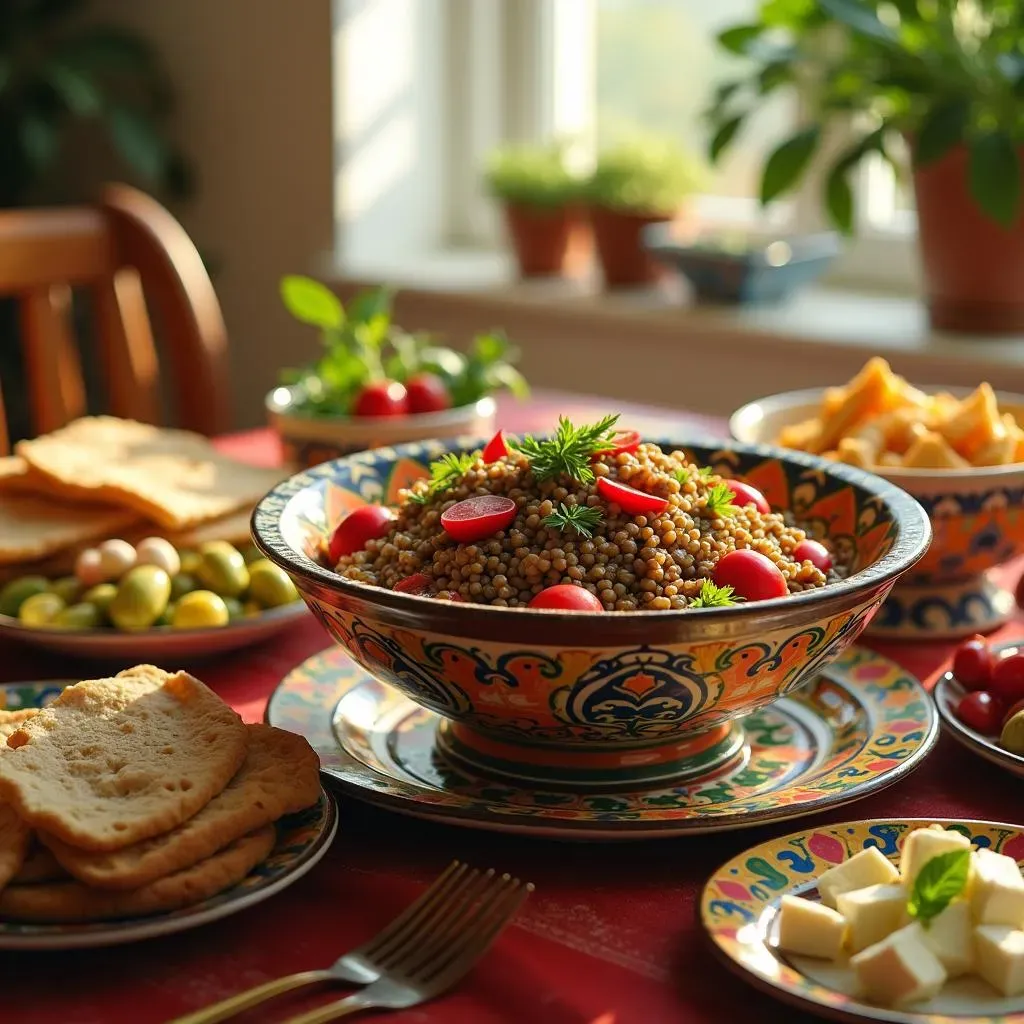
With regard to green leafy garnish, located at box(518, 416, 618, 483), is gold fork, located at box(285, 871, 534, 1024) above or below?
below

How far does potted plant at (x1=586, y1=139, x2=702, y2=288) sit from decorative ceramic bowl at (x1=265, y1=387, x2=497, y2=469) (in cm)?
135

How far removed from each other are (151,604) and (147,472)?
32 centimetres

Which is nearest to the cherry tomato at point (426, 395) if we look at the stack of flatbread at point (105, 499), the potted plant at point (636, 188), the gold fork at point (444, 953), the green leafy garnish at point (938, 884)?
the stack of flatbread at point (105, 499)

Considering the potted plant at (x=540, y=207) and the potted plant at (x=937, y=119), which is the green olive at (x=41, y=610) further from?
the potted plant at (x=540, y=207)

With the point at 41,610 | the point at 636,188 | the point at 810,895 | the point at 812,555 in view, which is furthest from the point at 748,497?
the point at 636,188

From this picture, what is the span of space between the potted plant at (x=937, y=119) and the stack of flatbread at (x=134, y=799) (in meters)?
1.59

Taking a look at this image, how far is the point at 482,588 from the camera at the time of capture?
0.84m

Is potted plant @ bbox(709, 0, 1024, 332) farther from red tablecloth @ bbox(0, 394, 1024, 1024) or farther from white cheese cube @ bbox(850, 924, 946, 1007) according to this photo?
white cheese cube @ bbox(850, 924, 946, 1007)

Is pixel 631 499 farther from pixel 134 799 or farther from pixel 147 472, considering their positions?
pixel 147 472

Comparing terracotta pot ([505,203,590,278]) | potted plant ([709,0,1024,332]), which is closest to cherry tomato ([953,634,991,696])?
potted plant ([709,0,1024,332])

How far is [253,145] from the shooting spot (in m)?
3.25

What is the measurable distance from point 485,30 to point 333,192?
0.49 m

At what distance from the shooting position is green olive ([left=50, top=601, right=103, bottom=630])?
109 cm

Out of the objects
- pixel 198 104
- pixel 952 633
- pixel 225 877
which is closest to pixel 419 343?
pixel 952 633
